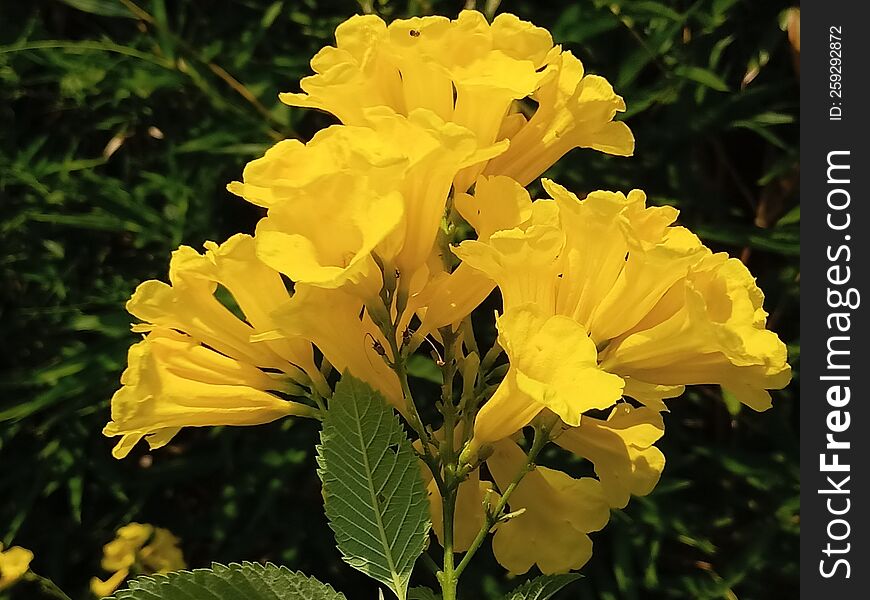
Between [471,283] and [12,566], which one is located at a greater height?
[471,283]

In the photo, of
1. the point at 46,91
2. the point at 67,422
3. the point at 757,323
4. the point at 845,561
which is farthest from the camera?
the point at 46,91

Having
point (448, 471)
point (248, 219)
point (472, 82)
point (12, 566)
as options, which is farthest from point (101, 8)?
point (448, 471)

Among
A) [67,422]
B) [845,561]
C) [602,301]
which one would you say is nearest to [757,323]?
[602,301]

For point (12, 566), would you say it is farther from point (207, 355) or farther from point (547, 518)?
point (547, 518)

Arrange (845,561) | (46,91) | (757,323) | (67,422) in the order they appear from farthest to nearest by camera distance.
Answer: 1. (46,91)
2. (67,422)
3. (845,561)
4. (757,323)

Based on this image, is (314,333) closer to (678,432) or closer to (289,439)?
(289,439)

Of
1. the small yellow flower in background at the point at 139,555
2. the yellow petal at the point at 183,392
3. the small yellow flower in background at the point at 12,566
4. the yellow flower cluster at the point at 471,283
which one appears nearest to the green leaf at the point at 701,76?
the yellow flower cluster at the point at 471,283
